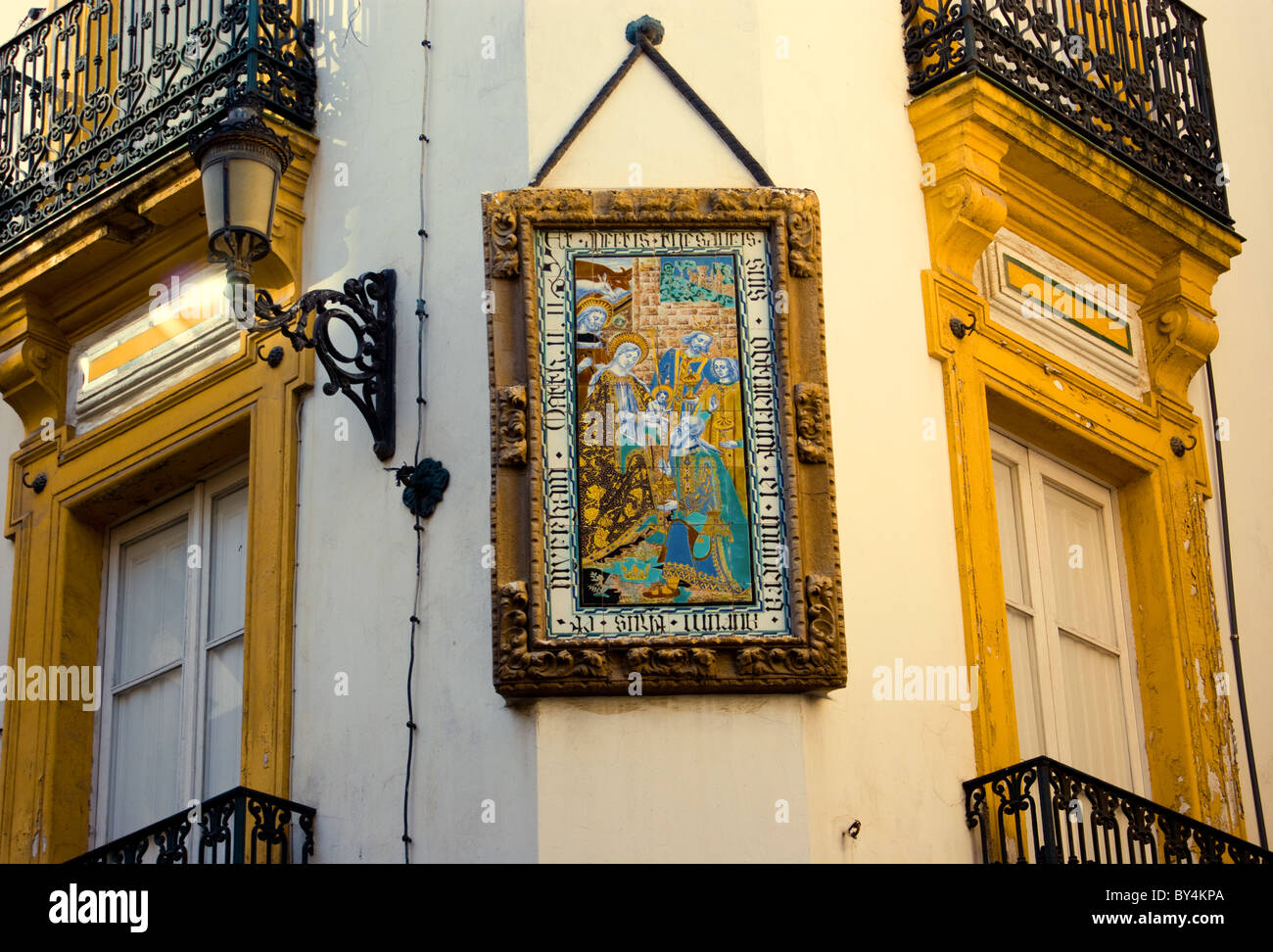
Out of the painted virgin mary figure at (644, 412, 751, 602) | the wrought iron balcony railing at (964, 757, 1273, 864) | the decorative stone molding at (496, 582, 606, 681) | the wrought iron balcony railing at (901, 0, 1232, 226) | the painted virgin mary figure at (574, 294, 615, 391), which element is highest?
the wrought iron balcony railing at (901, 0, 1232, 226)

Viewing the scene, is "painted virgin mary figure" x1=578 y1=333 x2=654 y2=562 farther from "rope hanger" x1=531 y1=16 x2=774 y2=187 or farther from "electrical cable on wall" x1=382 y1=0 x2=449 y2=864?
"rope hanger" x1=531 y1=16 x2=774 y2=187

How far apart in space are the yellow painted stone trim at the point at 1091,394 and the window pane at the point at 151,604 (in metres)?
3.41

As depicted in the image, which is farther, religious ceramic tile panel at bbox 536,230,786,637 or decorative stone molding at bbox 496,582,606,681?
religious ceramic tile panel at bbox 536,230,786,637

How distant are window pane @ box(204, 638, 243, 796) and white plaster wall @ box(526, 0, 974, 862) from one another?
6.17ft

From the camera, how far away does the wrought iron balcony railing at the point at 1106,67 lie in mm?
9930

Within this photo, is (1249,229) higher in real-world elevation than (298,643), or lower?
higher

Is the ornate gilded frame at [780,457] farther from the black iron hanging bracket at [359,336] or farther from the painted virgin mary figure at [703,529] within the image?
the black iron hanging bracket at [359,336]

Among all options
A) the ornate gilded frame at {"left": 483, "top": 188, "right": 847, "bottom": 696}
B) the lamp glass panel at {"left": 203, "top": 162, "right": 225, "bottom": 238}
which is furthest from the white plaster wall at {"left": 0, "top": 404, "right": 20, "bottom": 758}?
the ornate gilded frame at {"left": 483, "top": 188, "right": 847, "bottom": 696}

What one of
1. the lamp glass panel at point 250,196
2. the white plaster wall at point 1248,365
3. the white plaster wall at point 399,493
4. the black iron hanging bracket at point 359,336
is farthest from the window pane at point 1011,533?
the lamp glass panel at point 250,196

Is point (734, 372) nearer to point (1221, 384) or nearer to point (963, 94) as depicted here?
point (963, 94)

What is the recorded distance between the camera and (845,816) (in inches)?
335

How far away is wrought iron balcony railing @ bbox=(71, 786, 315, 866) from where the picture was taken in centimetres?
871
